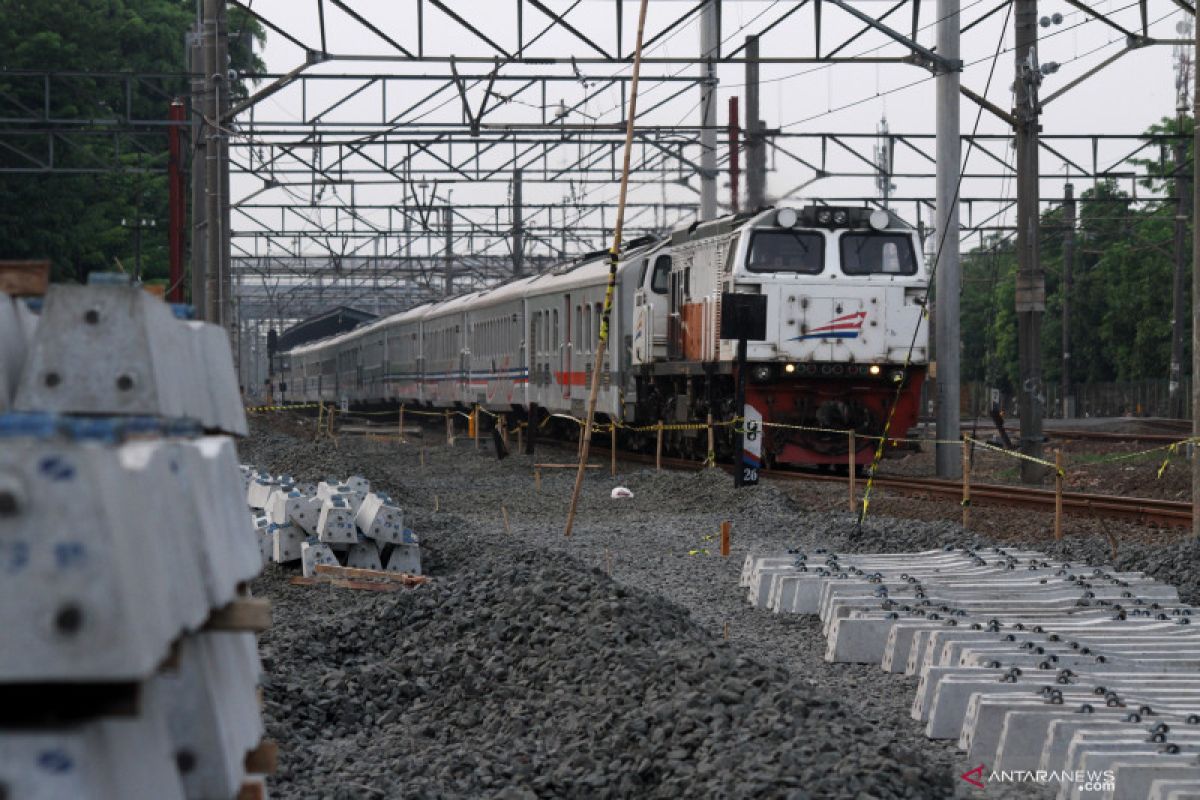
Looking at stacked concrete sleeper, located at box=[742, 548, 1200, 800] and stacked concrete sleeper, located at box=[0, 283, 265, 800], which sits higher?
stacked concrete sleeper, located at box=[0, 283, 265, 800]

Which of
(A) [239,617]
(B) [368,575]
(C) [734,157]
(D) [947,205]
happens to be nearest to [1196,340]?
(B) [368,575]

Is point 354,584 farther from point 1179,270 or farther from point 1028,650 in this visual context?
point 1179,270

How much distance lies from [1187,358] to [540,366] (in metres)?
30.0

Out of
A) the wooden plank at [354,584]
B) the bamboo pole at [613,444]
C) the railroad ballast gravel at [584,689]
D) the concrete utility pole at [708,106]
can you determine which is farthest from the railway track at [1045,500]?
the concrete utility pole at [708,106]

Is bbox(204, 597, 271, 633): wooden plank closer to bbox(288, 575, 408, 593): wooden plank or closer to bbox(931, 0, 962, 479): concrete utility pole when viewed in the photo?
bbox(288, 575, 408, 593): wooden plank

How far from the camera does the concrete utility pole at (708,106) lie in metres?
28.0

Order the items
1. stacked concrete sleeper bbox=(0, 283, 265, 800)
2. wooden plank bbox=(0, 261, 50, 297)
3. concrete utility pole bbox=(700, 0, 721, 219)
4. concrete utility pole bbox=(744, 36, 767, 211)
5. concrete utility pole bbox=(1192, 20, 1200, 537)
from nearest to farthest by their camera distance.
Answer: stacked concrete sleeper bbox=(0, 283, 265, 800), wooden plank bbox=(0, 261, 50, 297), concrete utility pole bbox=(1192, 20, 1200, 537), concrete utility pole bbox=(700, 0, 721, 219), concrete utility pole bbox=(744, 36, 767, 211)

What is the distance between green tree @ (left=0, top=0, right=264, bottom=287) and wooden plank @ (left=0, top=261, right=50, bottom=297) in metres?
30.6

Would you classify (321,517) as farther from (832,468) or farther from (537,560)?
(832,468)

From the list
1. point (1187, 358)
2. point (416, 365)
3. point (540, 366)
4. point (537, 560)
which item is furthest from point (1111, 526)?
point (1187, 358)

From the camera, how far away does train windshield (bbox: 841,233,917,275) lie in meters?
21.1

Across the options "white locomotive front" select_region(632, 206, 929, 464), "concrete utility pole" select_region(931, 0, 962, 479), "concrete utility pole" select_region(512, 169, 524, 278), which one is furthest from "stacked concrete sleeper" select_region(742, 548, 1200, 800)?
"concrete utility pole" select_region(512, 169, 524, 278)

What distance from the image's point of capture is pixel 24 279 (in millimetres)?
3689

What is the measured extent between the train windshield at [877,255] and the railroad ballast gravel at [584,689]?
7839 mm
